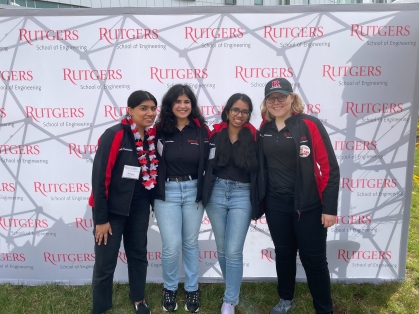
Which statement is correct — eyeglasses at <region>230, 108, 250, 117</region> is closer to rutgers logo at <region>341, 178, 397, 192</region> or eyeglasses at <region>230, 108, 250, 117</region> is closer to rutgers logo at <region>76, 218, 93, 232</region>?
rutgers logo at <region>341, 178, 397, 192</region>

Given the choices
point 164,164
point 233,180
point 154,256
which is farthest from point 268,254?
point 164,164

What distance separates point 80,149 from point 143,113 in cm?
102

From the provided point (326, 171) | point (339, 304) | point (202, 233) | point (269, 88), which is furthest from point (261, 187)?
point (339, 304)

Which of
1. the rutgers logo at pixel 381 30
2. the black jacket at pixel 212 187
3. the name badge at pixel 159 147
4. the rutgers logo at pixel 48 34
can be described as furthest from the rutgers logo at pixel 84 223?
the rutgers logo at pixel 381 30

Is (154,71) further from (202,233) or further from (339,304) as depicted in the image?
(339,304)

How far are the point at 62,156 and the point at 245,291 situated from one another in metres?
1.97

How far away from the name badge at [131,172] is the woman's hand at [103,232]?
0.32m

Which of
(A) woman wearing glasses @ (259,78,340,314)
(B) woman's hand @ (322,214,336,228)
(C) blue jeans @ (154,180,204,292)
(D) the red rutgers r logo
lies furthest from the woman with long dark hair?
(B) woman's hand @ (322,214,336,228)

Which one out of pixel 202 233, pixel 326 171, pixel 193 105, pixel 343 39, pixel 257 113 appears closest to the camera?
pixel 326 171

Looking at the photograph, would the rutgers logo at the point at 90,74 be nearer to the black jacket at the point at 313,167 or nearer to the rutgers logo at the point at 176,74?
the rutgers logo at the point at 176,74

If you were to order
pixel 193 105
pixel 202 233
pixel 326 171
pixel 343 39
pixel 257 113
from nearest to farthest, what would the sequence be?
1. pixel 326 171
2. pixel 193 105
3. pixel 343 39
4. pixel 257 113
5. pixel 202 233

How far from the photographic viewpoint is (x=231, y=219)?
7.12 ft

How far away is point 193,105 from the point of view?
7.28 ft

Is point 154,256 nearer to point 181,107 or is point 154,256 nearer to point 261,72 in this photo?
point 181,107
